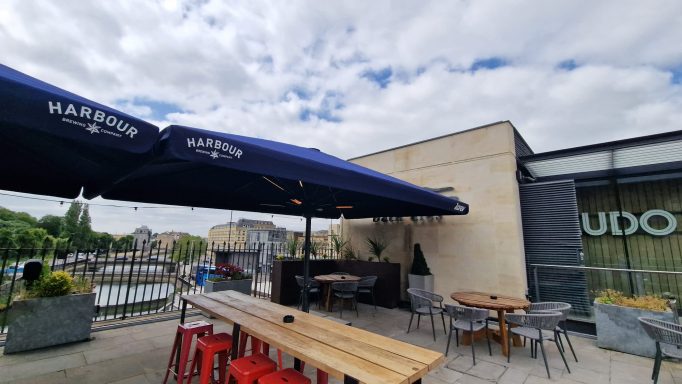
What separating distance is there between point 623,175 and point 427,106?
4.23 m

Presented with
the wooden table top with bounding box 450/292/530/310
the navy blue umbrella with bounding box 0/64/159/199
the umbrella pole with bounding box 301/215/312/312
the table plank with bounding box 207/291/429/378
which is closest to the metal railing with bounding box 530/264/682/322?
the wooden table top with bounding box 450/292/530/310

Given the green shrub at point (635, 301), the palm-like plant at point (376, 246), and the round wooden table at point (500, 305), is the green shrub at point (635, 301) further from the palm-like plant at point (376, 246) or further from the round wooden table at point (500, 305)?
the palm-like plant at point (376, 246)

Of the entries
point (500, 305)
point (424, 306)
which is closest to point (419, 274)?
point (424, 306)

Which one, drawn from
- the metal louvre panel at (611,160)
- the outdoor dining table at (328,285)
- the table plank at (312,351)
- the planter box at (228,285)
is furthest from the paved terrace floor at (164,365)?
the metal louvre panel at (611,160)

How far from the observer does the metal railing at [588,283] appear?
445 cm

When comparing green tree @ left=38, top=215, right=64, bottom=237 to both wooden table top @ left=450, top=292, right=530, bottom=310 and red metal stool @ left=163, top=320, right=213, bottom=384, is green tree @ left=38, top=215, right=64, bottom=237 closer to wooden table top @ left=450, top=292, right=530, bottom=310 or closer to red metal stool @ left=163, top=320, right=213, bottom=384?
red metal stool @ left=163, top=320, right=213, bottom=384

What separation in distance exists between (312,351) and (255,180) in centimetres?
234

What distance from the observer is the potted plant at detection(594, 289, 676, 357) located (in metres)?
3.71

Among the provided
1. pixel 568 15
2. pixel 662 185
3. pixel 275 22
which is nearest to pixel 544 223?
pixel 662 185

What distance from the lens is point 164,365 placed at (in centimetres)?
314

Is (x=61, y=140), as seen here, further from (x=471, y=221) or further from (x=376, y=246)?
(x=471, y=221)

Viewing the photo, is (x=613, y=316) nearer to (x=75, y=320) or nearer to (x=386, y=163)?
(x=386, y=163)

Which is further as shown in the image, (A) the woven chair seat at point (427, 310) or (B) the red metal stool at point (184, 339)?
(A) the woven chair seat at point (427, 310)

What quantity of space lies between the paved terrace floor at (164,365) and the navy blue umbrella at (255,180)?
1947 millimetres
